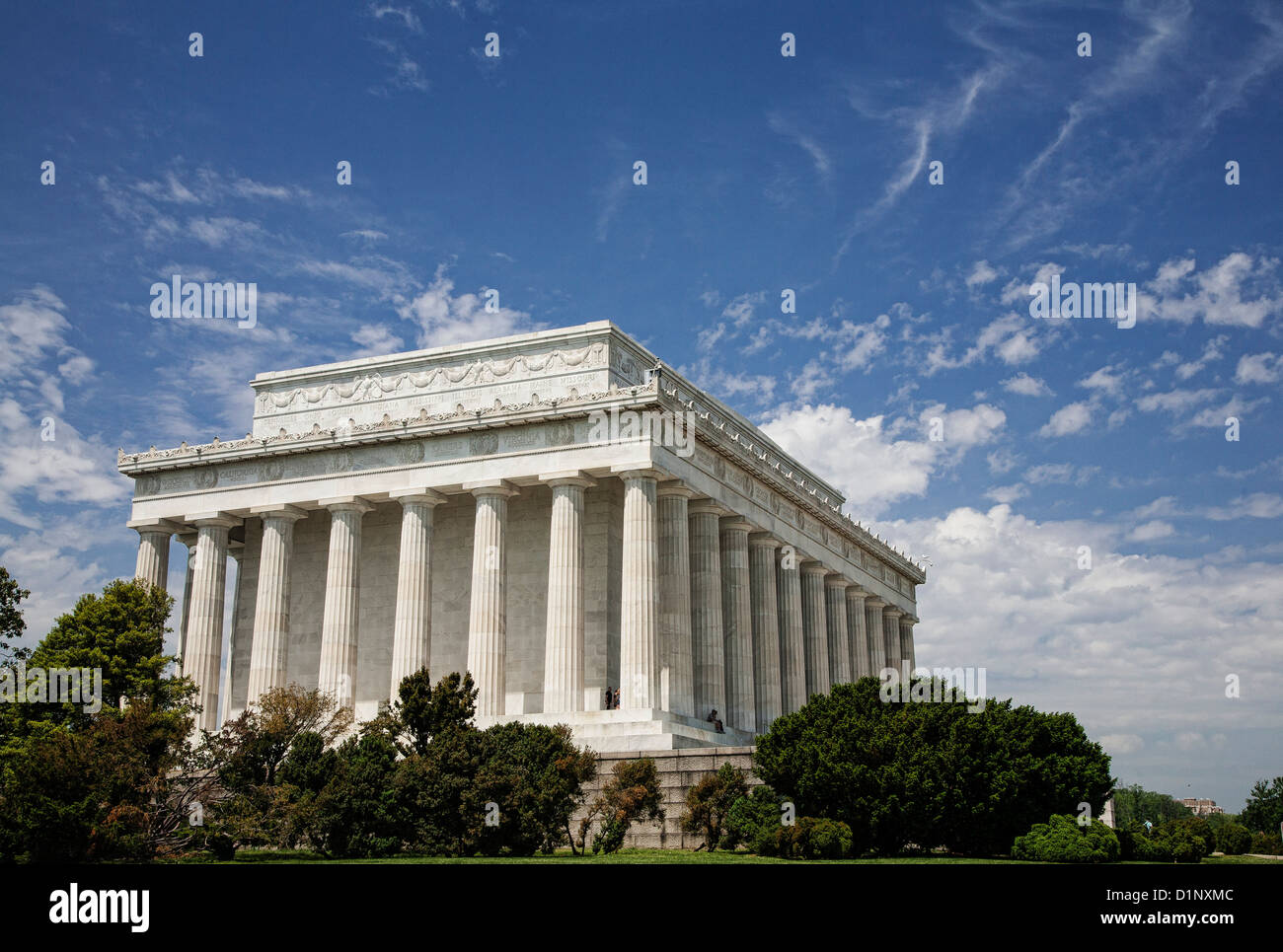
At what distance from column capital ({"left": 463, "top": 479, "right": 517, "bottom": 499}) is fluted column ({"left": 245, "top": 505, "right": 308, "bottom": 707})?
383 inches

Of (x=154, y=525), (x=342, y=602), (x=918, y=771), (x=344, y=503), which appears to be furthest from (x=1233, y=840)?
(x=154, y=525)

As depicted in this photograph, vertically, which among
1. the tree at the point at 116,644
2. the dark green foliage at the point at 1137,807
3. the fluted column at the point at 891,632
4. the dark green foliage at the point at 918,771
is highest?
the fluted column at the point at 891,632

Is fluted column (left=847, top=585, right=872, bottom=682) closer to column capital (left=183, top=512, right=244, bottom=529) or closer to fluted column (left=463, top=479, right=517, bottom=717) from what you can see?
fluted column (left=463, top=479, right=517, bottom=717)

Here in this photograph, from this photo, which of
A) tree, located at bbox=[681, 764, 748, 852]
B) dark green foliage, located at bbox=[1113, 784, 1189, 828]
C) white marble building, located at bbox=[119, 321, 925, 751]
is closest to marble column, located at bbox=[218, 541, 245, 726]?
white marble building, located at bbox=[119, 321, 925, 751]

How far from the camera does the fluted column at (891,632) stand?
3243 inches

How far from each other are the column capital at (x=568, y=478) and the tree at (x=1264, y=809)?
42.8 m

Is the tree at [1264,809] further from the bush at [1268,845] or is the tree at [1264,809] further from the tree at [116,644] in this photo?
the tree at [116,644]

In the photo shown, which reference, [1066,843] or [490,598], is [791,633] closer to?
[490,598]

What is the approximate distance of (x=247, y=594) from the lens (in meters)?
65.4

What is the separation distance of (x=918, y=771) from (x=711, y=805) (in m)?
6.72

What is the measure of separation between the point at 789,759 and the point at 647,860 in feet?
20.3

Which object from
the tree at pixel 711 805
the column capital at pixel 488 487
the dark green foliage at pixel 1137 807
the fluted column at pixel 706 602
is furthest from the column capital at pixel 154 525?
the dark green foliage at pixel 1137 807
